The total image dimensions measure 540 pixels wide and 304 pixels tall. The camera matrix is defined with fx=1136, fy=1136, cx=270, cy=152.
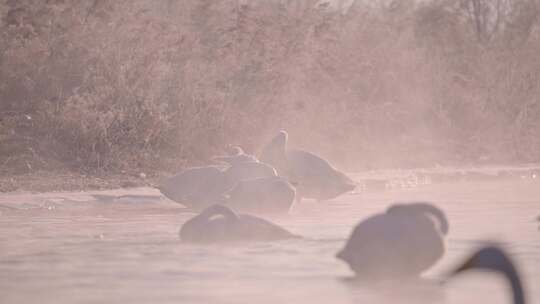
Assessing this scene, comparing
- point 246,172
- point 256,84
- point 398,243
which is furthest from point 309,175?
point 398,243

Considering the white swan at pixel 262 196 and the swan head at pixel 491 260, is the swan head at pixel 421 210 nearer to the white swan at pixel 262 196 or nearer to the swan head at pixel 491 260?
the swan head at pixel 491 260

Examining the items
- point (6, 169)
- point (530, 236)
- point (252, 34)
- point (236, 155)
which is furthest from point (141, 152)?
point (530, 236)

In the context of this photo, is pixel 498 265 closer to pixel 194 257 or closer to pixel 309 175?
pixel 194 257

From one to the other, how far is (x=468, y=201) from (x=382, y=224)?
23.7 ft

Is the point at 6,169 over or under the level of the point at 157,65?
under

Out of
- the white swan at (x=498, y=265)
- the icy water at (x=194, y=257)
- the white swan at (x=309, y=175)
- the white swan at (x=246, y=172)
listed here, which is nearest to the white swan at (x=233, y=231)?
the icy water at (x=194, y=257)

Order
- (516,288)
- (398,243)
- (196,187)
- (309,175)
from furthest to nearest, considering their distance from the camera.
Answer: (309,175), (196,187), (398,243), (516,288)

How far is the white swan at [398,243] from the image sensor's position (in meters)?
6.58

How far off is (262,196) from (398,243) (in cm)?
511

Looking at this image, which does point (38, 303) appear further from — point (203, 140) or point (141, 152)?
point (203, 140)

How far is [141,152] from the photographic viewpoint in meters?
16.5

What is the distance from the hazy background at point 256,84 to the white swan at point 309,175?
2923 mm

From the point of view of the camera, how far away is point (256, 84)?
20000 millimetres

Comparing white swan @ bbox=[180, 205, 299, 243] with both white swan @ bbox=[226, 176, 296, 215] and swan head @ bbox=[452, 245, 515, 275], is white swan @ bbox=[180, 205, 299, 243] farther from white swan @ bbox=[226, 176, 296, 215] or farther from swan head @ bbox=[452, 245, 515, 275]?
swan head @ bbox=[452, 245, 515, 275]
